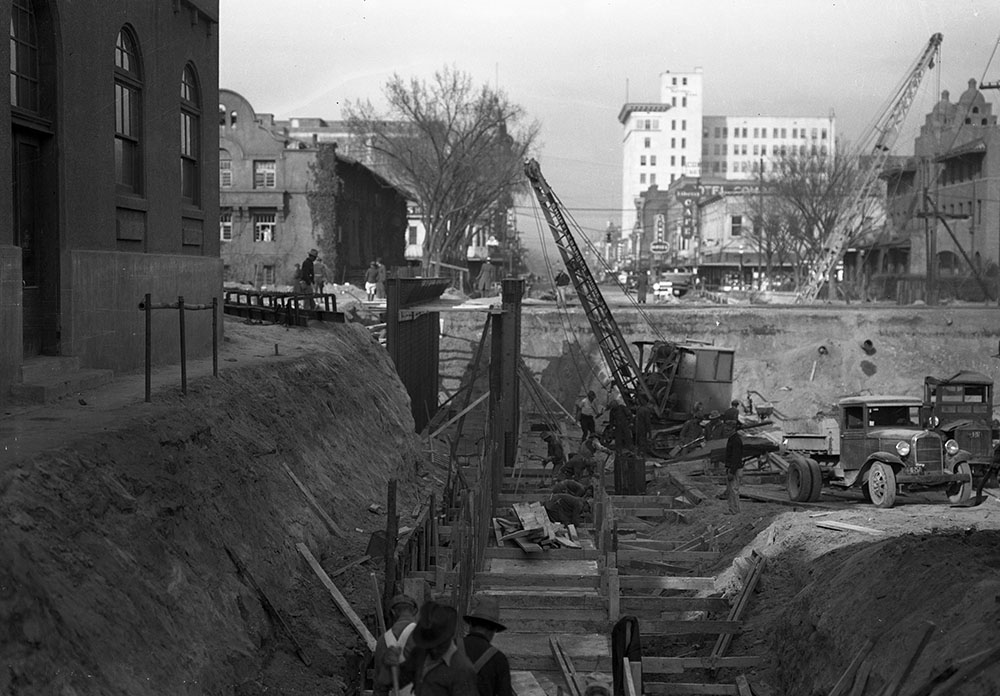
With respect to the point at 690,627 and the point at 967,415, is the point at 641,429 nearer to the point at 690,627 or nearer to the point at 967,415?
the point at 967,415

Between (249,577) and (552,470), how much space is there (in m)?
16.0

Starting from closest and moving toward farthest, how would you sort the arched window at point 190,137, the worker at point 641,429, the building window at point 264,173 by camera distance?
the arched window at point 190,137, the worker at point 641,429, the building window at point 264,173

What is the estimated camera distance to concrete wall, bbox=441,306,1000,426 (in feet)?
168

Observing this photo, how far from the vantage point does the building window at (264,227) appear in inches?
2323

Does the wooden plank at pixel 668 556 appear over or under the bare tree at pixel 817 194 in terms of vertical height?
under

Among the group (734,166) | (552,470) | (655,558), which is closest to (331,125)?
(734,166)

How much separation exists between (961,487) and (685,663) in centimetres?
1054

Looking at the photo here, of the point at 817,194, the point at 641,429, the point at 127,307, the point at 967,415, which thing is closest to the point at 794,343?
the point at 641,429

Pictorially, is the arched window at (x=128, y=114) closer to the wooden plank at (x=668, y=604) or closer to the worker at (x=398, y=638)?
the wooden plank at (x=668, y=604)

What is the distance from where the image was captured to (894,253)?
82.4 meters

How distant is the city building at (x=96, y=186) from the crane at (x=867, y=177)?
181 ft

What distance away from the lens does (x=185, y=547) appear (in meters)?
11.6

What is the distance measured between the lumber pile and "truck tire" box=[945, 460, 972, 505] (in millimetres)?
7346

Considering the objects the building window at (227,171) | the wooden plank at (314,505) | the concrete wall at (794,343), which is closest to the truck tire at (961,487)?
the wooden plank at (314,505)
